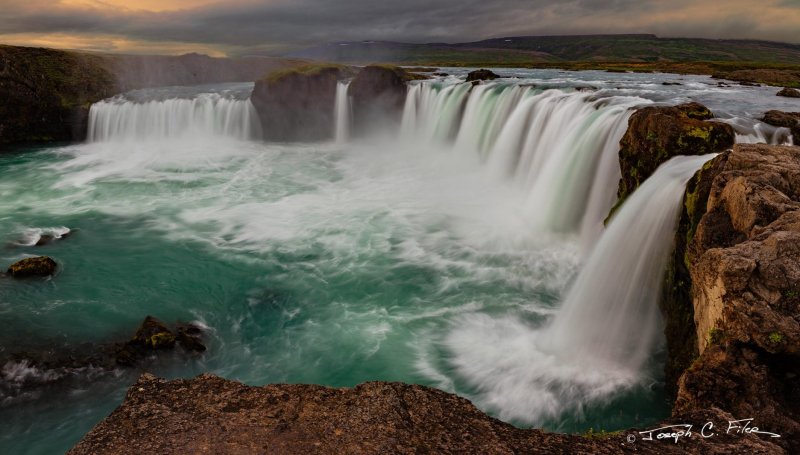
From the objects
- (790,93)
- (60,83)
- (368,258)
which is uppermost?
(790,93)

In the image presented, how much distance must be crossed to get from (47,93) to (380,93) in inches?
958

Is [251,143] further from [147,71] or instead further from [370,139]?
[147,71]

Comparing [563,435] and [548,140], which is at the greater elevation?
[548,140]

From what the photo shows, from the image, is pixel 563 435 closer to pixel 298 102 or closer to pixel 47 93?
pixel 298 102

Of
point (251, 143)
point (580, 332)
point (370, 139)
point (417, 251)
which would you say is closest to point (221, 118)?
point (251, 143)

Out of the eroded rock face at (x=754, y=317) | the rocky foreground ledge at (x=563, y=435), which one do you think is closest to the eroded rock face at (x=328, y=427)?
the rocky foreground ledge at (x=563, y=435)

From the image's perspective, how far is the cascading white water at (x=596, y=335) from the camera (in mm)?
9203

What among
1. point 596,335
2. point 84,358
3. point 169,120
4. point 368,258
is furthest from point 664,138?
point 169,120

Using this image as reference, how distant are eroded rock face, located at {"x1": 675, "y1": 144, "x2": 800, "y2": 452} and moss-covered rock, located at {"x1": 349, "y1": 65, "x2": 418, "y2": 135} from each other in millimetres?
29649

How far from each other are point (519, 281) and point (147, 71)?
50365mm

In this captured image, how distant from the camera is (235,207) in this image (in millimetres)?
21375

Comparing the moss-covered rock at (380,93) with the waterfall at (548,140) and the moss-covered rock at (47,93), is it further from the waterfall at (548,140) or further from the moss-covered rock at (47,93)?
the moss-covered rock at (47,93)

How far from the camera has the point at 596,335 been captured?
406 inches

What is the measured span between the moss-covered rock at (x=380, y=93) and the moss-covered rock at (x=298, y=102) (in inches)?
96.2
